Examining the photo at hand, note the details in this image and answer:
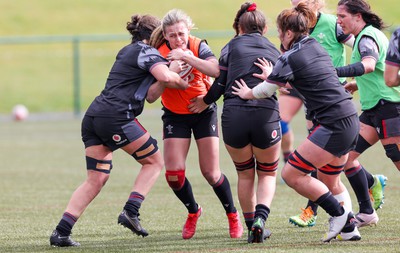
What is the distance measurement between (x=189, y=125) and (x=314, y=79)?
136cm

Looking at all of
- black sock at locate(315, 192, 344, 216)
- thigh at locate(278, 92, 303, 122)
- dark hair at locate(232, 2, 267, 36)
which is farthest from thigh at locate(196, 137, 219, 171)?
thigh at locate(278, 92, 303, 122)

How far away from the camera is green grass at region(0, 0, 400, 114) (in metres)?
30.5

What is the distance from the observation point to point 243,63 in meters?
6.84

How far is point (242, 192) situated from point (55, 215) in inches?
99.8

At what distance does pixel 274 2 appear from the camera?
4122 cm

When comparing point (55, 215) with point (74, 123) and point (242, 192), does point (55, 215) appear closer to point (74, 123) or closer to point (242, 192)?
point (242, 192)

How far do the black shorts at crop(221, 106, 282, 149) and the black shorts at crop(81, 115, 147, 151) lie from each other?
27.6 inches

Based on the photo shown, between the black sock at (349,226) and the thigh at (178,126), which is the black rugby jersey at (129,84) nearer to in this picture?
the thigh at (178,126)

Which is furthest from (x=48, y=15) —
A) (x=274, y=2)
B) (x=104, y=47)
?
(x=274, y=2)

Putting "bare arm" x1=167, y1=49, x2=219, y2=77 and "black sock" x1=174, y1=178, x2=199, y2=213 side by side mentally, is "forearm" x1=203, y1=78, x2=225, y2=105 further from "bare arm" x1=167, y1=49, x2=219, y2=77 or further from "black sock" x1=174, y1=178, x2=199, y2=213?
"black sock" x1=174, y1=178, x2=199, y2=213

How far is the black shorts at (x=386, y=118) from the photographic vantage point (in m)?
7.55

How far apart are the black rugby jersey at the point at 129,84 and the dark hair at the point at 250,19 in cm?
68

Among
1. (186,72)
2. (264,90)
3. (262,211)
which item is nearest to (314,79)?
(264,90)

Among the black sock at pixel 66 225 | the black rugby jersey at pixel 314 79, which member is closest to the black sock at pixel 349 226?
the black rugby jersey at pixel 314 79
